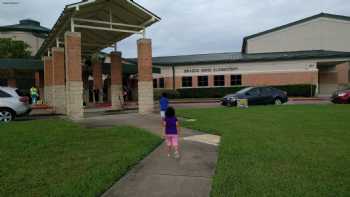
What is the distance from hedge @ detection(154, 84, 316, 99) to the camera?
31719 mm

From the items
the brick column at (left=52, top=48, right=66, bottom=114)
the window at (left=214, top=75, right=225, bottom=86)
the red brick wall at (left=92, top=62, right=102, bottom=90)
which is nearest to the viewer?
the brick column at (left=52, top=48, right=66, bottom=114)

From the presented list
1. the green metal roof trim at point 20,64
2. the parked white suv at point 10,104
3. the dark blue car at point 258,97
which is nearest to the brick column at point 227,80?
the dark blue car at point 258,97

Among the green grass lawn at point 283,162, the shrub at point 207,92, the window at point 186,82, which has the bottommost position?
the green grass lawn at point 283,162

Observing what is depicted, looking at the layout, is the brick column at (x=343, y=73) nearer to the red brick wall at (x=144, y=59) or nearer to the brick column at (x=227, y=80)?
the brick column at (x=227, y=80)

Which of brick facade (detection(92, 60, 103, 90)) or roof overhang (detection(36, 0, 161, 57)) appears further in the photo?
brick facade (detection(92, 60, 103, 90))

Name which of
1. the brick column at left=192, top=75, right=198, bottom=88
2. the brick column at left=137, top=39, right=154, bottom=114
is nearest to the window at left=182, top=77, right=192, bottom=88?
the brick column at left=192, top=75, right=198, bottom=88

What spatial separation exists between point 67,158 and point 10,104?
8.04 meters

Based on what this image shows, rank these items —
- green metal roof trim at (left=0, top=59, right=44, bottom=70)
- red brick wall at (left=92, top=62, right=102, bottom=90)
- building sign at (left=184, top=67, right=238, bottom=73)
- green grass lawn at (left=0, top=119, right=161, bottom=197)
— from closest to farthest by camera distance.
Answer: green grass lawn at (left=0, top=119, right=161, bottom=197)
green metal roof trim at (left=0, top=59, right=44, bottom=70)
red brick wall at (left=92, top=62, right=102, bottom=90)
building sign at (left=184, top=67, right=238, bottom=73)

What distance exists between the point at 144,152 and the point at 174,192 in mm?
2283

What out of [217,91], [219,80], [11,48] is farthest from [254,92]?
[11,48]

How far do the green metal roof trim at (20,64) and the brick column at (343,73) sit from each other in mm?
34751

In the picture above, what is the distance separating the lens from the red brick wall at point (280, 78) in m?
33.6

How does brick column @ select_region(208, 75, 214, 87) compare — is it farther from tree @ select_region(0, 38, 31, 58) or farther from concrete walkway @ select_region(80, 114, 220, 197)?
concrete walkway @ select_region(80, 114, 220, 197)

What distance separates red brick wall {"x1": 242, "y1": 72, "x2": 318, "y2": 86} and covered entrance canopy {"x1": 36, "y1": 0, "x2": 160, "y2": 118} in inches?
803
